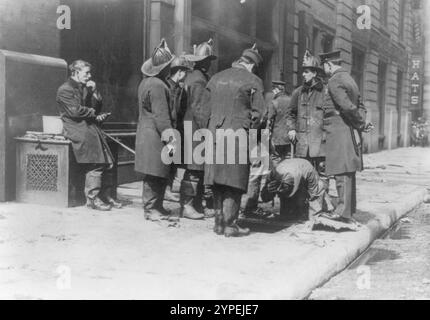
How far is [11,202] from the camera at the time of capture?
7648 mm

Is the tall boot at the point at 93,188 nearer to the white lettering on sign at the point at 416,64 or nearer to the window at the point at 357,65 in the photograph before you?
the window at the point at 357,65

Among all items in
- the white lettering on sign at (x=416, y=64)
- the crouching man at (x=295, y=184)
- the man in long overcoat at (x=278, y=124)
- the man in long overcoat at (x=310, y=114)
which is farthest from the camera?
the white lettering on sign at (x=416, y=64)

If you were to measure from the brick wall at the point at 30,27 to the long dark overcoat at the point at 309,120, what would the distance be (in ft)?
11.4

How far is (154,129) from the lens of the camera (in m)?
6.74

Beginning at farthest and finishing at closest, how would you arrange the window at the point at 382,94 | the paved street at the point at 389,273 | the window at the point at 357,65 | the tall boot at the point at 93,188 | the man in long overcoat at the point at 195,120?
the window at the point at 382,94 < the window at the point at 357,65 < the tall boot at the point at 93,188 < the man in long overcoat at the point at 195,120 < the paved street at the point at 389,273

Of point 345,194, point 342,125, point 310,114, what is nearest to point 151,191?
point 345,194

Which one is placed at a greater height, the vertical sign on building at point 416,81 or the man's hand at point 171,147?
the vertical sign on building at point 416,81

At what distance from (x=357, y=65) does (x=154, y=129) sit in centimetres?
1761

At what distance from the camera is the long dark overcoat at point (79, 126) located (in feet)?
24.0

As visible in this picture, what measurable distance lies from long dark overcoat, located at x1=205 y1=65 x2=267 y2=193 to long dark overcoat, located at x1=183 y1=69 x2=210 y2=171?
0.91m

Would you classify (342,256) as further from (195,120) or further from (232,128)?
(195,120)

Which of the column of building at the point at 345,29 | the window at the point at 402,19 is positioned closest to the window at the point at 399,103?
the window at the point at 402,19

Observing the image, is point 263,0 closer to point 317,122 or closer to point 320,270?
point 317,122
